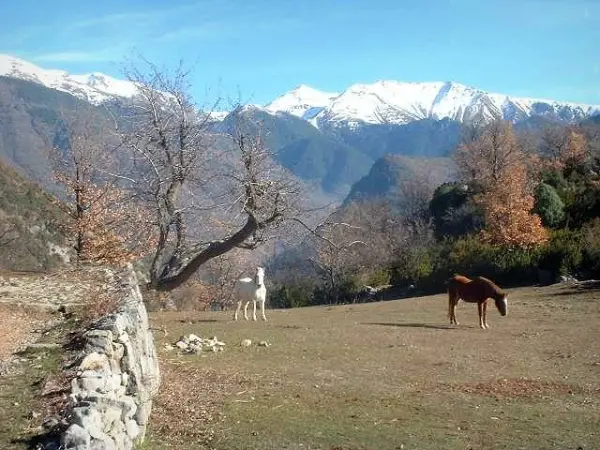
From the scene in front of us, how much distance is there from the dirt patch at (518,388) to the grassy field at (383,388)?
25 mm

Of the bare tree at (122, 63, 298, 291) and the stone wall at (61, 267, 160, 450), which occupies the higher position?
the bare tree at (122, 63, 298, 291)

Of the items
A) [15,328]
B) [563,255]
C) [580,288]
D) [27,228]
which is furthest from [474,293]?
[27,228]

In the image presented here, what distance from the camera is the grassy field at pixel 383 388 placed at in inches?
399

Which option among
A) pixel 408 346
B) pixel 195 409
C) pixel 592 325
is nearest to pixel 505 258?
pixel 592 325

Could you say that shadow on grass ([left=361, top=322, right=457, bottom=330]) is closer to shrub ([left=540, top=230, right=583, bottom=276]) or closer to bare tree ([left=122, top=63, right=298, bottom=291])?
bare tree ([left=122, top=63, right=298, bottom=291])

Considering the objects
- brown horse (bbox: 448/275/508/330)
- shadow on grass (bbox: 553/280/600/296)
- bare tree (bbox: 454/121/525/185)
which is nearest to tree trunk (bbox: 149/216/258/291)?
brown horse (bbox: 448/275/508/330)

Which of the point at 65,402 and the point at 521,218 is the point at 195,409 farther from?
the point at 521,218

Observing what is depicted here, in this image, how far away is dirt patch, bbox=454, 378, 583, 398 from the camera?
13273 mm

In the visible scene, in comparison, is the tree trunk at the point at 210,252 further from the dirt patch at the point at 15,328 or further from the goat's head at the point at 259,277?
the dirt patch at the point at 15,328

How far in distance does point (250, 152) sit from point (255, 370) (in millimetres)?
7881

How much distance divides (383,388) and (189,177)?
10.2 metres

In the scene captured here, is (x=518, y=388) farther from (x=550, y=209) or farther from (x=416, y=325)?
(x=550, y=209)

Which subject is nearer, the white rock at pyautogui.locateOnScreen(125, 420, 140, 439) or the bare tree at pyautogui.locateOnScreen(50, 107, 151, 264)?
the white rock at pyautogui.locateOnScreen(125, 420, 140, 439)

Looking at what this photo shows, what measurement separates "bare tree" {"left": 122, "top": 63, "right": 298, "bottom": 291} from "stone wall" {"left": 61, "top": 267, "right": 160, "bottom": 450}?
6280 millimetres
